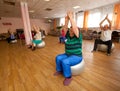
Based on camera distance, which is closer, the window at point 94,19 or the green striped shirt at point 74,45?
the green striped shirt at point 74,45

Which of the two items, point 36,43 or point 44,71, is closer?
point 44,71

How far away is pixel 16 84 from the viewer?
1.99 meters

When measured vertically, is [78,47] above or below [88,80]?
above

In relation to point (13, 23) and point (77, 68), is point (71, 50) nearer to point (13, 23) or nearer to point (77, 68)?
point (77, 68)

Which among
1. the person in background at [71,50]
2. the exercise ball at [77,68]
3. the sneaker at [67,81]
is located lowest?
the sneaker at [67,81]

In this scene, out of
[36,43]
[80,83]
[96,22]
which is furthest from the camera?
[96,22]

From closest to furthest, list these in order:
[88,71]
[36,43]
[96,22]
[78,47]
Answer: [78,47]
[88,71]
[36,43]
[96,22]

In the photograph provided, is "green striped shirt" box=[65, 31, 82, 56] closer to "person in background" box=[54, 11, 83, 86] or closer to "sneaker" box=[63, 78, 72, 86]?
"person in background" box=[54, 11, 83, 86]

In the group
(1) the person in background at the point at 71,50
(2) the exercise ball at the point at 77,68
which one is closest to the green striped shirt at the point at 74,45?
(1) the person in background at the point at 71,50

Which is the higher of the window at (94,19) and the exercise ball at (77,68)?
the window at (94,19)

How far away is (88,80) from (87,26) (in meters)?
8.00

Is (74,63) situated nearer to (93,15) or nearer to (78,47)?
(78,47)

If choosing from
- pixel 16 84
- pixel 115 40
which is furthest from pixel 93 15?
pixel 16 84

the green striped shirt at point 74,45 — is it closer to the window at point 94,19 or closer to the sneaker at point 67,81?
the sneaker at point 67,81
